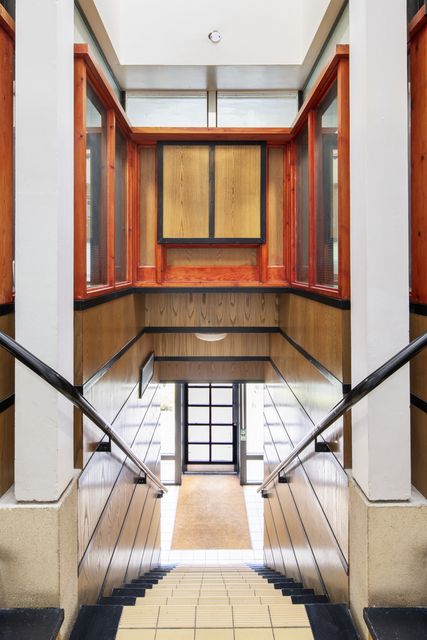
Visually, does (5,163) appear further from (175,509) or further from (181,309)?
(175,509)

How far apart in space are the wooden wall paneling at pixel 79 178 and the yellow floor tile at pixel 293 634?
1.50 m

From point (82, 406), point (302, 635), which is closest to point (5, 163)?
point (82, 406)

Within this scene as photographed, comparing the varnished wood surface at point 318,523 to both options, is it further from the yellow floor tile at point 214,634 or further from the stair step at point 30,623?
the stair step at point 30,623

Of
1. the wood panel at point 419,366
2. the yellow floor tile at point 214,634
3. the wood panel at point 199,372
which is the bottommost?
the yellow floor tile at point 214,634

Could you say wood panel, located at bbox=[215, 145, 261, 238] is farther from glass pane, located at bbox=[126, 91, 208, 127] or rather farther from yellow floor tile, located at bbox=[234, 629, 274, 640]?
yellow floor tile, located at bbox=[234, 629, 274, 640]

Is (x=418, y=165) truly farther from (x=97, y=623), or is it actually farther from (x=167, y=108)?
(x=167, y=108)

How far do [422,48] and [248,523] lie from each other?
646 centimetres

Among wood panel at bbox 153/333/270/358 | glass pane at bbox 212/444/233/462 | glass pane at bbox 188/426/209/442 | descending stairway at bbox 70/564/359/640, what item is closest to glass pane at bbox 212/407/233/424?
glass pane at bbox 188/426/209/442

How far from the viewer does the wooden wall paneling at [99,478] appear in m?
2.12

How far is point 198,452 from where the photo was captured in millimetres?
8844

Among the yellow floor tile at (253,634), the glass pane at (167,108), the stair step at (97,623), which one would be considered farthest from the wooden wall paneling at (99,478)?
the glass pane at (167,108)

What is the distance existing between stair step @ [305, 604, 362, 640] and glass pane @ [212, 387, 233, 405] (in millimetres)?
6859

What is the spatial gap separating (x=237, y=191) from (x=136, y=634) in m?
2.98

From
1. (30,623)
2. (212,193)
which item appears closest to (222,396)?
(212,193)
